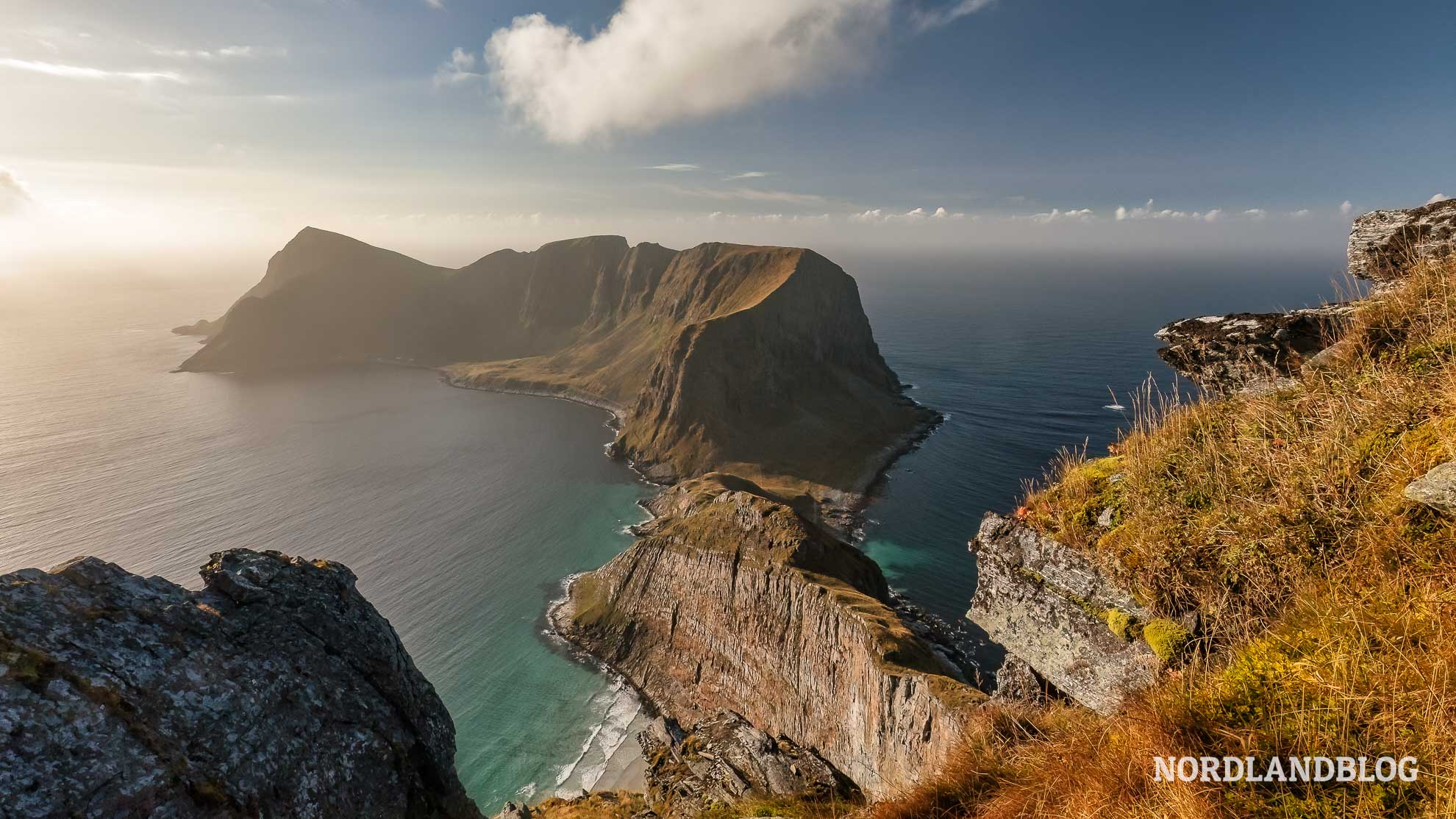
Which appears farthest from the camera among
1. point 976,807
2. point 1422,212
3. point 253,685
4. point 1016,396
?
point 1016,396

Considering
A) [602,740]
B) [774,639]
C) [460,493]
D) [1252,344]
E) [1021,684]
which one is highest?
[1252,344]

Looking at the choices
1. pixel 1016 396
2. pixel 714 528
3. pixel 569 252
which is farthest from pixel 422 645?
pixel 569 252

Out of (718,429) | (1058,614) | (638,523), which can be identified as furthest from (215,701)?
(718,429)

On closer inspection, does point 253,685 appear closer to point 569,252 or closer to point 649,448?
point 649,448

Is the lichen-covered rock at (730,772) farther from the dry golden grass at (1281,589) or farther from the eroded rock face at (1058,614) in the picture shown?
the dry golden grass at (1281,589)

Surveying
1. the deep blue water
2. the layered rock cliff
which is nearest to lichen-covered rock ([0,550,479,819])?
the layered rock cliff

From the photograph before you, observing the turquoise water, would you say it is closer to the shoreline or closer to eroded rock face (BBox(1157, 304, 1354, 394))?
the shoreline

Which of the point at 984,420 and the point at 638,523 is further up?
the point at 984,420

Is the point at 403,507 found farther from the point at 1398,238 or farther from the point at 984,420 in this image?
the point at 984,420
